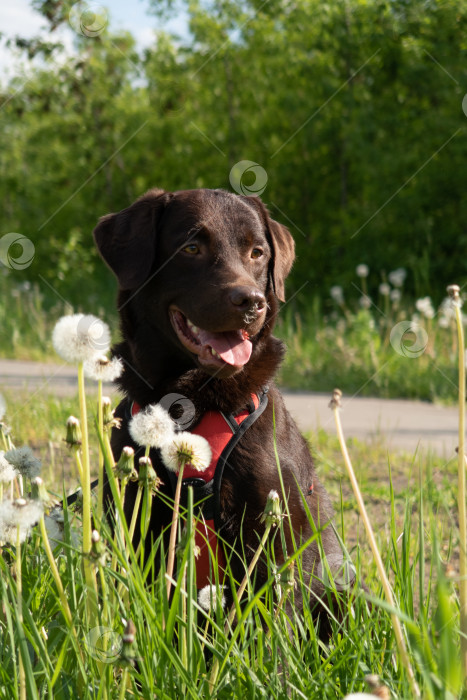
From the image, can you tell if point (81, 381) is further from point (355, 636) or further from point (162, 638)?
point (355, 636)

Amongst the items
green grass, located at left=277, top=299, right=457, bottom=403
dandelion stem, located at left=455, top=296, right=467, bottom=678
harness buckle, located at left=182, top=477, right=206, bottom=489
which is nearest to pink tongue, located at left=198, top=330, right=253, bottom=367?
harness buckle, located at left=182, top=477, right=206, bottom=489

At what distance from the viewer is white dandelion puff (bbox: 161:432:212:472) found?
1.58m

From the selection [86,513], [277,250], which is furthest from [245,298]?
[86,513]

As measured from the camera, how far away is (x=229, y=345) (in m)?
2.77

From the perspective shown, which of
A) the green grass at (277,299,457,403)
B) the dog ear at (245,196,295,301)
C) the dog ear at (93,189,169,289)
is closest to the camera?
the dog ear at (93,189,169,289)

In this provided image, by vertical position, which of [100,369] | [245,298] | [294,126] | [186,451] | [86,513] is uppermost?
[294,126]

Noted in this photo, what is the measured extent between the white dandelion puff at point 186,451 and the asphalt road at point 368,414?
12.1 ft

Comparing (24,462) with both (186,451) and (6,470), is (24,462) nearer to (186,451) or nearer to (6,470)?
(6,470)

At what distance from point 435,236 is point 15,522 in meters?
10.6

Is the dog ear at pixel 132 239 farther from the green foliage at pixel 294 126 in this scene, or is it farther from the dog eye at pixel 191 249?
the green foliage at pixel 294 126

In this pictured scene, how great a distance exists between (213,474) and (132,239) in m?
1.03

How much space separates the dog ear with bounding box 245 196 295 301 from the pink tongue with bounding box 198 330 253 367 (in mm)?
412

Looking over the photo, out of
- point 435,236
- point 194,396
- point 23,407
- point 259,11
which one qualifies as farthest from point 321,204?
point 194,396

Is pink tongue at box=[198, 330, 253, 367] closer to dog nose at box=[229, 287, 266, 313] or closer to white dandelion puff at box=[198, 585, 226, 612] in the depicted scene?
dog nose at box=[229, 287, 266, 313]
